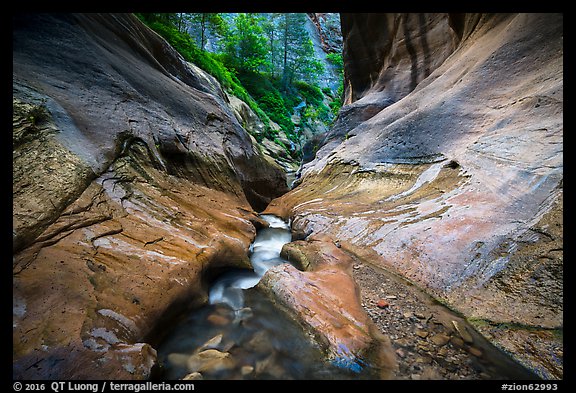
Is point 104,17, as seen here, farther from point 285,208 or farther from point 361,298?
point 361,298

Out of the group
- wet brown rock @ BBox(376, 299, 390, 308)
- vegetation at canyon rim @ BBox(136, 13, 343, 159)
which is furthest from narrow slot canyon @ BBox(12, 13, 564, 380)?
vegetation at canyon rim @ BBox(136, 13, 343, 159)

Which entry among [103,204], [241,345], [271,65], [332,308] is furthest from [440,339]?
[271,65]

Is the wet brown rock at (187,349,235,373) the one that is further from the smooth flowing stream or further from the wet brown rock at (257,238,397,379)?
the wet brown rock at (257,238,397,379)

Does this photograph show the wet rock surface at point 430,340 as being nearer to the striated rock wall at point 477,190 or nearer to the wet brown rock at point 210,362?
the striated rock wall at point 477,190

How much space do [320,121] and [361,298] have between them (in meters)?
30.0

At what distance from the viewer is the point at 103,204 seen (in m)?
2.86

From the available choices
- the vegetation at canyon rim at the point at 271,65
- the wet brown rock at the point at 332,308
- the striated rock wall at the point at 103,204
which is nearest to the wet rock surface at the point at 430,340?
the wet brown rock at the point at 332,308

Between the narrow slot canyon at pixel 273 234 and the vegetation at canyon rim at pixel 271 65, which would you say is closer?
the narrow slot canyon at pixel 273 234

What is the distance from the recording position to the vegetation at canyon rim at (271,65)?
72.6 feet

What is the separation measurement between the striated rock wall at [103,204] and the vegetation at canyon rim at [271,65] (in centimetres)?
1355

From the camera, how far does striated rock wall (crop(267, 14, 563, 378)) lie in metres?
2.17

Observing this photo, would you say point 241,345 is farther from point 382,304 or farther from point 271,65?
point 271,65

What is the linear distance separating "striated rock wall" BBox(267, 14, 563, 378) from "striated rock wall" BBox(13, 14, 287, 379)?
2134 millimetres
